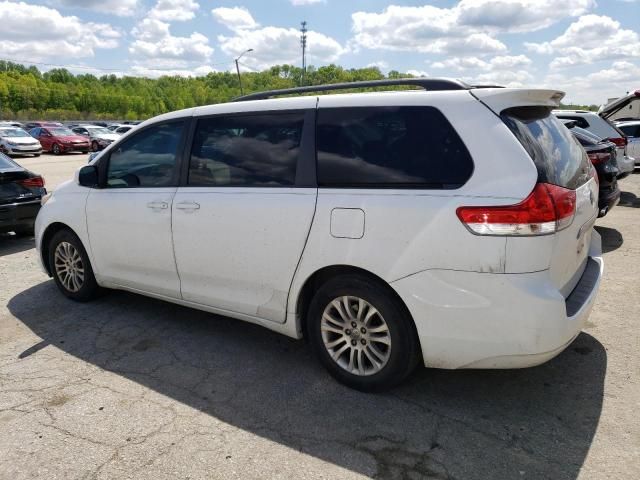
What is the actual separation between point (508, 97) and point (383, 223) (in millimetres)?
967

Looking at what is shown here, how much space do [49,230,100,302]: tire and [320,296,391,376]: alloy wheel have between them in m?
2.61

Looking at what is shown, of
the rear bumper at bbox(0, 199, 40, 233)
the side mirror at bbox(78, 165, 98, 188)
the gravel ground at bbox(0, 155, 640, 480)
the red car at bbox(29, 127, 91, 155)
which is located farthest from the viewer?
the red car at bbox(29, 127, 91, 155)

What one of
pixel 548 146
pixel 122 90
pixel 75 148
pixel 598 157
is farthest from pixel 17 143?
pixel 122 90

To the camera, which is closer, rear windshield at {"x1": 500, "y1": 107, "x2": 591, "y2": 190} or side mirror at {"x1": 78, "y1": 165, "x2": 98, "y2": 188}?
rear windshield at {"x1": 500, "y1": 107, "x2": 591, "y2": 190}

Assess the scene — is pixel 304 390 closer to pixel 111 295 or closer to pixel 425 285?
pixel 425 285

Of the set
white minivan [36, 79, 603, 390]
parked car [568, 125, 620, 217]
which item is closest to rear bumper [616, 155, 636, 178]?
parked car [568, 125, 620, 217]

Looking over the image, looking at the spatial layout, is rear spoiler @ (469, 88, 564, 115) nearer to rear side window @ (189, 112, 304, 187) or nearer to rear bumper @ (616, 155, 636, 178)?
rear side window @ (189, 112, 304, 187)

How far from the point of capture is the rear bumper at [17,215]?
22.8 feet

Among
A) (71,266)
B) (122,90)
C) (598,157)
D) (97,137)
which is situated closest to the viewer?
(71,266)

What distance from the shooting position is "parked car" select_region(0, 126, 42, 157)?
83.3 ft

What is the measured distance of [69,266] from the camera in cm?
482

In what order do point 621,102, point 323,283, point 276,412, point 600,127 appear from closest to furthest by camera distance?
point 276,412
point 323,283
point 600,127
point 621,102

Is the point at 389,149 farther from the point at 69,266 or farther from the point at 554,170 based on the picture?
the point at 69,266

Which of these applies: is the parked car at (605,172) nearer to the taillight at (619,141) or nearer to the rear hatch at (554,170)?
the taillight at (619,141)
